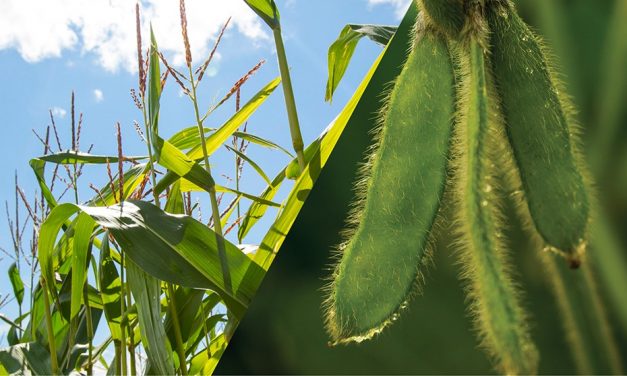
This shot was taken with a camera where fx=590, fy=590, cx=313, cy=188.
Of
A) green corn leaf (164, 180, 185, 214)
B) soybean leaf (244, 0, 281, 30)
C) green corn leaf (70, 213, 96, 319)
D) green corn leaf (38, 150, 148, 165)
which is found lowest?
green corn leaf (70, 213, 96, 319)

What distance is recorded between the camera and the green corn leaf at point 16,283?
57.6 inches

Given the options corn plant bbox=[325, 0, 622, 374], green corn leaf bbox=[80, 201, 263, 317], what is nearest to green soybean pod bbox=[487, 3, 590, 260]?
corn plant bbox=[325, 0, 622, 374]

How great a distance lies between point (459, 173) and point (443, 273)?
0.36 feet

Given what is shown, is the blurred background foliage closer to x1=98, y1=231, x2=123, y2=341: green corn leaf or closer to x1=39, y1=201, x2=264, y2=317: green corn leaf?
x1=39, y1=201, x2=264, y2=317: green corn leaf

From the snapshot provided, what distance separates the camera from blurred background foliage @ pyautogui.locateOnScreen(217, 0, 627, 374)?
0.97 ft

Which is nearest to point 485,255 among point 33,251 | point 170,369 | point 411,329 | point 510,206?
point 510,206

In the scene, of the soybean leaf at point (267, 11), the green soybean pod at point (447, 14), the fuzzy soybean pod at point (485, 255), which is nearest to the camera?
the fuzzy soybean pod at point (485, 255)

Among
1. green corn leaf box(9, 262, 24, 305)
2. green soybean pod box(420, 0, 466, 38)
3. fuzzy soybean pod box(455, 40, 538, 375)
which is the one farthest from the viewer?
green corn leaf box(9, 262, 24, 305)

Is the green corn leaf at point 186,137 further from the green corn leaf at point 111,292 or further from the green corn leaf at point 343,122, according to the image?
the green corn leaf at point 343,122

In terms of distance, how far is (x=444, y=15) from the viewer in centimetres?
28

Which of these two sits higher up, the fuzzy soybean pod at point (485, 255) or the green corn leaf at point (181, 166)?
the green corn leaf at point (181, 166)

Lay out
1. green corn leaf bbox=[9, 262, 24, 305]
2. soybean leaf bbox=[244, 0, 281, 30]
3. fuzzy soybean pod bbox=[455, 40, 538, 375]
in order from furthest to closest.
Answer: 1. green corn leaf bbox=[9, 262, 24, 305]
2. soybean leaf bbox=[244, 0, 281, 30]
3. fuzzy soybean pod bbox=[455, 40, 538, 375]

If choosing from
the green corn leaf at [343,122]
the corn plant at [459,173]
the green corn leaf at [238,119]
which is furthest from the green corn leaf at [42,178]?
the corn plant at [459,173]

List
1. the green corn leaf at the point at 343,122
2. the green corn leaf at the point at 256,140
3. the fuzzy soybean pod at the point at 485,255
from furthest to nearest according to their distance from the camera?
the green corn leaf at the point at 256,140
the green corn leaf at the point at 343,122
the fuzzy soybean pod at the point at 485,255
